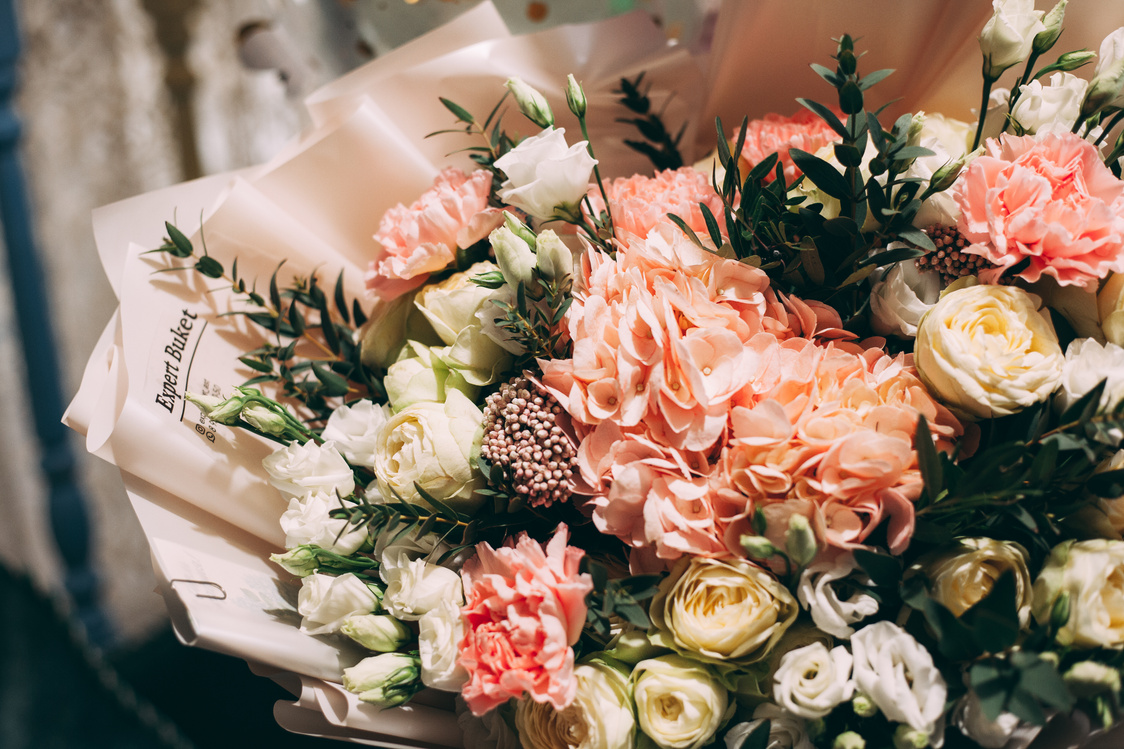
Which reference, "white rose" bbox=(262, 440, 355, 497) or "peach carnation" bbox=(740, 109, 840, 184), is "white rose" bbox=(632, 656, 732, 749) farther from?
"peach carnation" bbox=(740, 109, 840, 184)

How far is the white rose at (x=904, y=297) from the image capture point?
0.47 meters

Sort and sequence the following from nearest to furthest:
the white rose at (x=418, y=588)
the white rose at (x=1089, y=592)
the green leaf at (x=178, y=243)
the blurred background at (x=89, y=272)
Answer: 1. the white rose at (x=1089, y=592)
2. the white rose at (x=418, y=588)
3. the green leaf at (x=178, y=243)
4. the blurred background at (x=89, y=272)

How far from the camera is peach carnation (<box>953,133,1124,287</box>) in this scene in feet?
1.37

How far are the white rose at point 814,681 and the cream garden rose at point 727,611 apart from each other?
18mm

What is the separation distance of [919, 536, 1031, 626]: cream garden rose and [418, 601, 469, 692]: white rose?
1.01ft

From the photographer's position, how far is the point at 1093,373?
1.35 feet

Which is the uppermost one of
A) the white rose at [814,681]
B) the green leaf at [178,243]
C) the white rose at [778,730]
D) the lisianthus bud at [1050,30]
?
the lisianthus bud at [1050,30]

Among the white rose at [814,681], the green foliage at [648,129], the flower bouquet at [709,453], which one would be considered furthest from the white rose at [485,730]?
the green foliage at [648,129]

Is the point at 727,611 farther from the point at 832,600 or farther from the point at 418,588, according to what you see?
the point at 418,588

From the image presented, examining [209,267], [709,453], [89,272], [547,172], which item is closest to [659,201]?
[547,172]

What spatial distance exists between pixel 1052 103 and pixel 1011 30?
62mm

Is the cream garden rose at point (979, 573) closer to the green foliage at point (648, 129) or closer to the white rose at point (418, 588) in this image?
the white rose at point (418, 588)

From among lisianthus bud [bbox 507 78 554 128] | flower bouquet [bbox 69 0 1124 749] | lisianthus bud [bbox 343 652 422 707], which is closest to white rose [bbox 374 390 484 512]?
flower bouquet [bbox 69 0 1124 749]

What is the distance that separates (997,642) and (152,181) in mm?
1459
